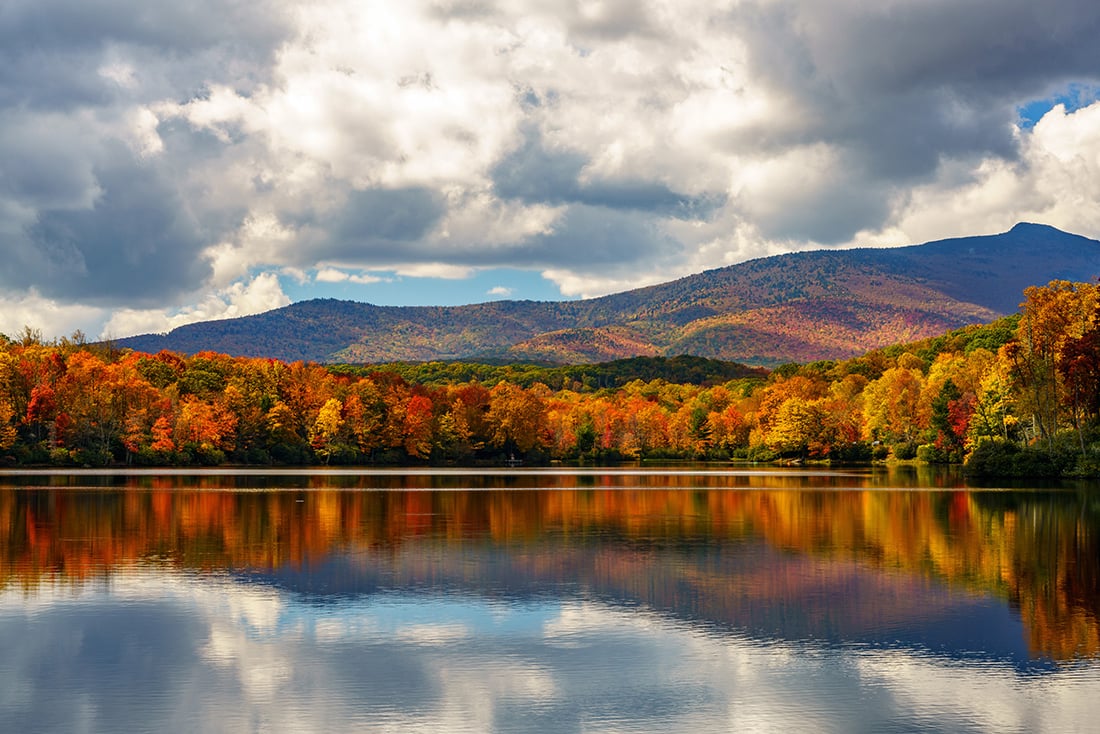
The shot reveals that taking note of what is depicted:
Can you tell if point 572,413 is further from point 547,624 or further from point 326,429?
point 547,624

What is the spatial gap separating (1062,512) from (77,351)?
114549mm

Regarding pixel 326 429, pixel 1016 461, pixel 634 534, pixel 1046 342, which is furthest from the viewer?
pixel 326 429

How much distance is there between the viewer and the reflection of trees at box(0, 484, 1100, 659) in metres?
27.2

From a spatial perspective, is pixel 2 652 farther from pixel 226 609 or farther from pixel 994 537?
pixel 994 537

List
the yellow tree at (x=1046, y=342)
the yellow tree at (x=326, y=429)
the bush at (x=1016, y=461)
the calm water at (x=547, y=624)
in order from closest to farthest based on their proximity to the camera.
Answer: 1. the calm water at (x=547, y=624)
2. the bush at (x=1016, y=461)
3. the yellow tree at (x=1046, y=342)
4. the yellow tree at (x=326, y=429)

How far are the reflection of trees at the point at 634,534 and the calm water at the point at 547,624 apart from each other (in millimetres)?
202

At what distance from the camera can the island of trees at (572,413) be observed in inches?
3056

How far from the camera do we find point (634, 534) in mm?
38938

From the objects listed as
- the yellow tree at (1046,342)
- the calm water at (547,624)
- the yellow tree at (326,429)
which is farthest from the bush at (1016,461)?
the yellow tree at (326,429)

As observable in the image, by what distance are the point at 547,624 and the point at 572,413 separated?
151454mm

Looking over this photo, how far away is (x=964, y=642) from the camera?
20.2 meters

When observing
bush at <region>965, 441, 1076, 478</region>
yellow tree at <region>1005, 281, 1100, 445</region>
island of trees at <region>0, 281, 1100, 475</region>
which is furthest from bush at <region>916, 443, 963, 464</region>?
yellow tree at <region>1005, 281, 1100, 445</region>

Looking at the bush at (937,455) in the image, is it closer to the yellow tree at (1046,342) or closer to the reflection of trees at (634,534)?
the yellow tree at (1046,342)

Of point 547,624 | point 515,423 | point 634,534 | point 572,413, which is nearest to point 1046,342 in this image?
point 634,534
